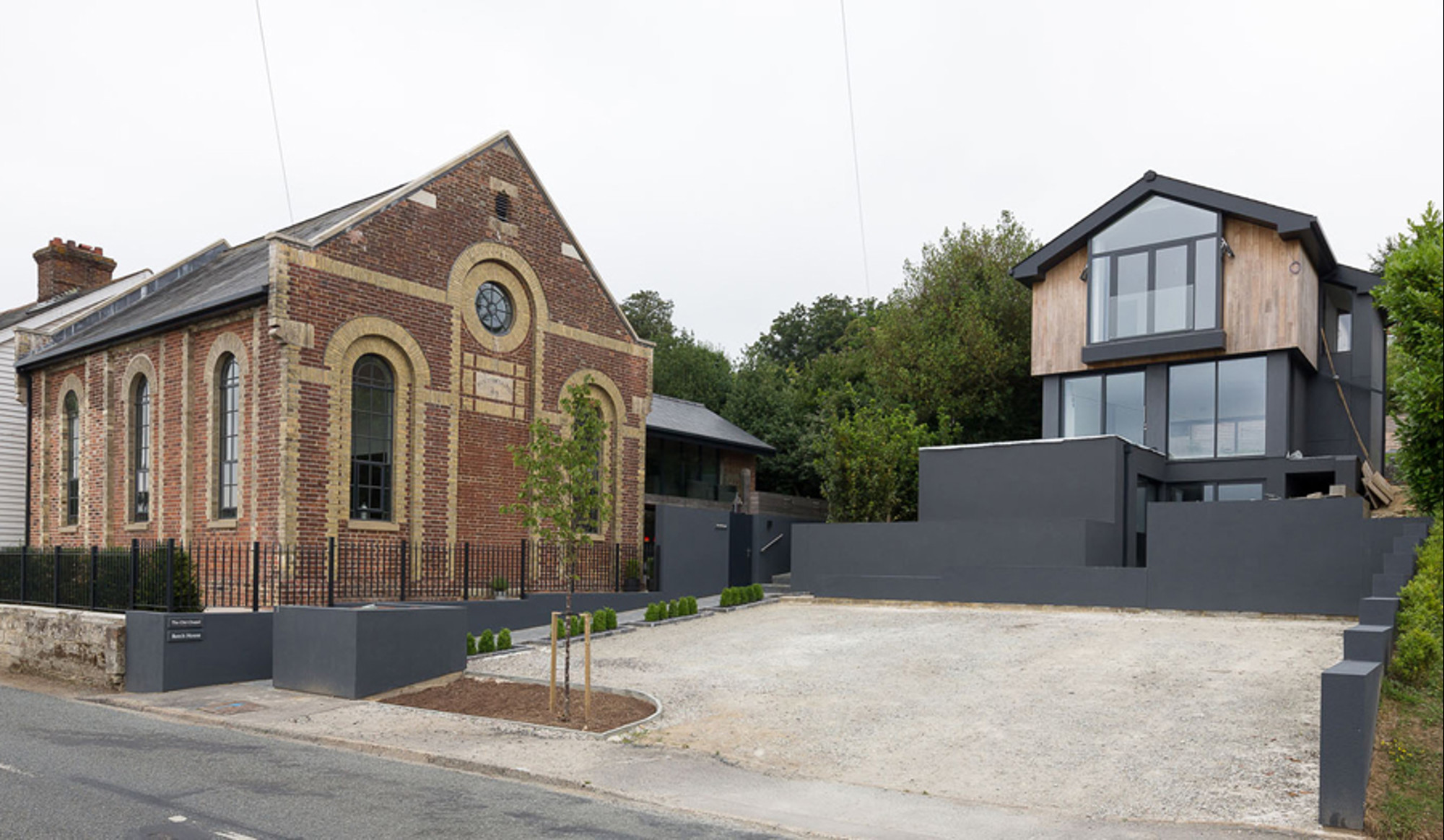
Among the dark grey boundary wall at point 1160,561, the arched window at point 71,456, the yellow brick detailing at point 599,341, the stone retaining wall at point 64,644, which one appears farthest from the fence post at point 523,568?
the arched window at point 71,456

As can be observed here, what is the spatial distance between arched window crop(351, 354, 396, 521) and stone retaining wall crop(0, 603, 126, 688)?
4785 millimetres

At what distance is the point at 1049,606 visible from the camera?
2077 centimetres

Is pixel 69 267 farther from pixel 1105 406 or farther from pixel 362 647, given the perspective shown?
pixel 1105 406

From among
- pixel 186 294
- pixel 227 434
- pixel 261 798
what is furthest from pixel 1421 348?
pixel 186 294

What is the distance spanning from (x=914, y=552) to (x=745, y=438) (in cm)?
1187

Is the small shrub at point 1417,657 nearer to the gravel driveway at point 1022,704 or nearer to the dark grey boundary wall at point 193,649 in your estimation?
the gravel driveway at point 1022,704

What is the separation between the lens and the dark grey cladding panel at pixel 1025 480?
2242 cm

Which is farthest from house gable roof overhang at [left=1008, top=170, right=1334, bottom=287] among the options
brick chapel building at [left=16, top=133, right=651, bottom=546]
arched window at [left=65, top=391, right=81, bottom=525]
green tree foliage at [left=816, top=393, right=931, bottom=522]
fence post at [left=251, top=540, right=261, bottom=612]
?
arched window at [left=65, top=391, right=81, bottom=525]

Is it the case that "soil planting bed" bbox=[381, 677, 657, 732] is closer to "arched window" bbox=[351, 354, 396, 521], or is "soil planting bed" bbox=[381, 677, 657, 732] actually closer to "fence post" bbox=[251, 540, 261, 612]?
"fence post" bbox=[251, 540, 261, 612]

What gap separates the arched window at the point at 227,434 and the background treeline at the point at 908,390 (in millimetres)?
14021

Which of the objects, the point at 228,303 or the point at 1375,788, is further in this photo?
→ the point at 228,303

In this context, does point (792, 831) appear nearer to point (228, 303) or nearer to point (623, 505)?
point (228, 303)

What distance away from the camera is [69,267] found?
33.0 m

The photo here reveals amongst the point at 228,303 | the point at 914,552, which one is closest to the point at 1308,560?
the point at 914,552
